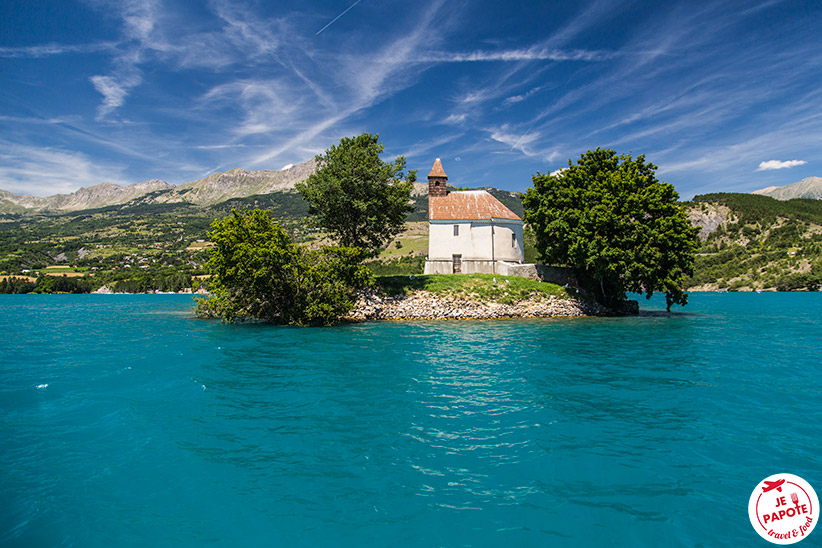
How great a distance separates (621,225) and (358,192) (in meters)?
27.5

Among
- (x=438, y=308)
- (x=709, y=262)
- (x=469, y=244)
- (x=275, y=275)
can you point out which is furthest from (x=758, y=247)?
(x=275, y=275)

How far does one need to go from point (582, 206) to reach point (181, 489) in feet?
147

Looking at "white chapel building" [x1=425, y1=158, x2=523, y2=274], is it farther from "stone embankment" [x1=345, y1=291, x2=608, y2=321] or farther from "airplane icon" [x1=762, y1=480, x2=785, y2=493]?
"airplane icon" [x1=762, y1=480, x2=785, y2=493]

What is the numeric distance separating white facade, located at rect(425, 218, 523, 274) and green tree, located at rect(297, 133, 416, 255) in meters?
11.3

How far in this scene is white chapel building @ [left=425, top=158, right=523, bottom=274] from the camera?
181 ft

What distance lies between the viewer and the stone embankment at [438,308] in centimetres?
4191

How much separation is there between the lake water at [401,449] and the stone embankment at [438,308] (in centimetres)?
2153

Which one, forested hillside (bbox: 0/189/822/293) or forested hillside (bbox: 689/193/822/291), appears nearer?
forested hillside (bbox: 689/193/822/291)

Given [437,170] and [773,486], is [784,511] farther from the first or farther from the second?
[437,170]

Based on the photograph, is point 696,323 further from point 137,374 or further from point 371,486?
point 137,374

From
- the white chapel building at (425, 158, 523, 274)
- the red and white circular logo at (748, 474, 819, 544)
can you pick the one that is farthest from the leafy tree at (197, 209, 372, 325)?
the red and white circular logo at (748, 474, 819, 544)

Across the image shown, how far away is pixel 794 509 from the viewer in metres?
6.59

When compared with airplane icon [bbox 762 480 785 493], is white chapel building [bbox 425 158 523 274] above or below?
above

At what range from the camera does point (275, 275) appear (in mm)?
37656
